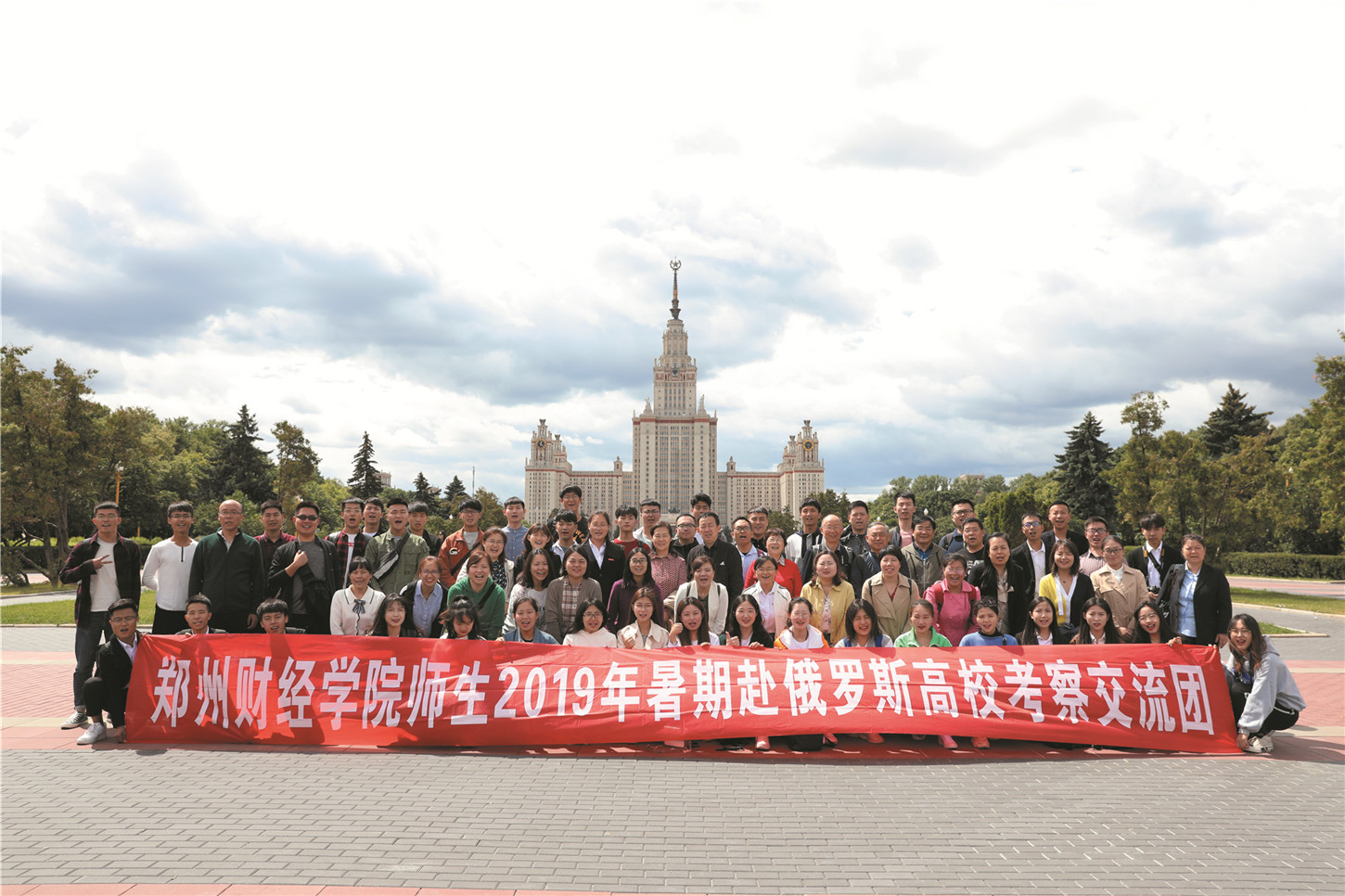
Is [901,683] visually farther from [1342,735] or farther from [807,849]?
[1342,735]

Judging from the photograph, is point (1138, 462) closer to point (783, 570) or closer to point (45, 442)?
point (783, 570)

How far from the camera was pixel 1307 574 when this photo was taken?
109ft

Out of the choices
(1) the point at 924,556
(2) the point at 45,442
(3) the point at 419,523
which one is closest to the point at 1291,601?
(1) the point at 924,556

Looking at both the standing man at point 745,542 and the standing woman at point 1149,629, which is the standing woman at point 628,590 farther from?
the standing woman at point 1149,629

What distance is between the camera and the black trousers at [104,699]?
21.9ft

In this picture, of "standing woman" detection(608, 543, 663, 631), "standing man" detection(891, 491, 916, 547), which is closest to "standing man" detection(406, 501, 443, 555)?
"standing woman" detection(608, 543, 663, 631)

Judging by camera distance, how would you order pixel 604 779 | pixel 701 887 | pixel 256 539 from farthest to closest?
1. pixel 256 539
2. pixel 604 779
3. pixel 701 887

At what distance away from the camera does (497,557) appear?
8.00 metres

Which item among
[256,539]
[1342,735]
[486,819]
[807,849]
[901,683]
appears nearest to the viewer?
[807,849]

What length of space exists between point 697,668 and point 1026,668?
3013mm

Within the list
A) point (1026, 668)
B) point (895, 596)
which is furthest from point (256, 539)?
point (1026, 668)

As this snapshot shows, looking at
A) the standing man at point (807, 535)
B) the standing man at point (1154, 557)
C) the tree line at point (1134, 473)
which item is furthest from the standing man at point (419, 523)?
the tree line at point (1134, 473)

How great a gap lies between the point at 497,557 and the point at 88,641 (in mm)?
3987

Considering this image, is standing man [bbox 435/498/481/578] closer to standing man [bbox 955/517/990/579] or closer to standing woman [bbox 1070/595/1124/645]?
standing man [bbox 955/517/990/579]
